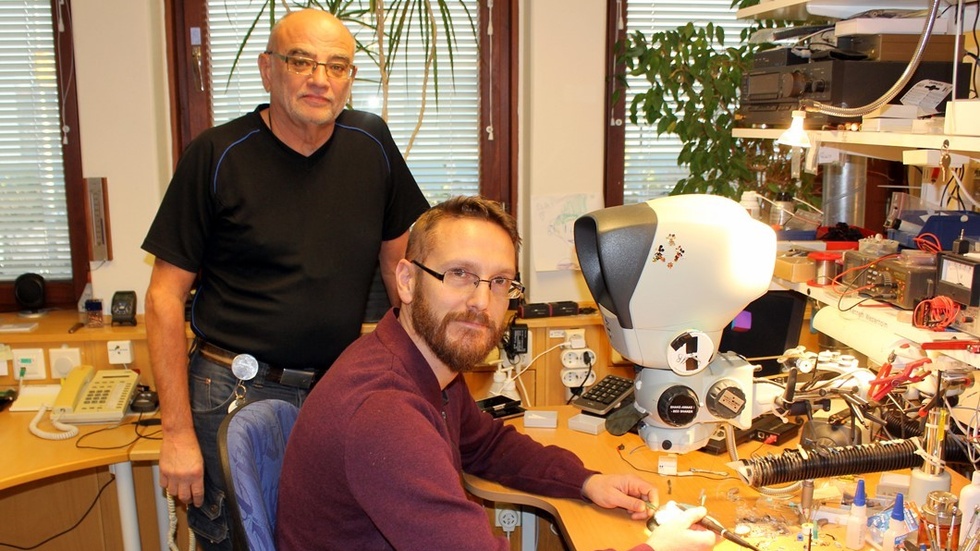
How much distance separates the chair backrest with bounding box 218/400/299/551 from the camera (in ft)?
4.66

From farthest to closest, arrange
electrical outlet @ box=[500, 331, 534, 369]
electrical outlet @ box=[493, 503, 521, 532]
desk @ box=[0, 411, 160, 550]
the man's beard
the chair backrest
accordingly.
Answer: electrical outlet @ box=[500, 331, 534, 369]
electrical outlet @ box=[493, 503, 521, 532]
desk @ box=[0, 411, 160, 550]
the man's beard
the chair backrest

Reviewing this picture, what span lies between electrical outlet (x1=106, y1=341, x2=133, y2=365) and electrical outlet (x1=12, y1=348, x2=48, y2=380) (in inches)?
8.6

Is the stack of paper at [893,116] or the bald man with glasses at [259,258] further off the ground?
the stack of paper at [893,116]

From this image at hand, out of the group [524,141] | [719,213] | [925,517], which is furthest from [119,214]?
[925,517]

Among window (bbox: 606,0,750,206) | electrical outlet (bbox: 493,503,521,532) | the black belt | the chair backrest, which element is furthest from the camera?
window (bbox: 606,0,750,206)

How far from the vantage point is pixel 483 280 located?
153 centimetres

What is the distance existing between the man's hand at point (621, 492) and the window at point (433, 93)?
1692 millimetres

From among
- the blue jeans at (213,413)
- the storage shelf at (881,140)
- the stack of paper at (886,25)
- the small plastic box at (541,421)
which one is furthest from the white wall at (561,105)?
the blue jeans at (213,413)

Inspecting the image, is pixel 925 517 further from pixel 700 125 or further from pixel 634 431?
pixel 700 125

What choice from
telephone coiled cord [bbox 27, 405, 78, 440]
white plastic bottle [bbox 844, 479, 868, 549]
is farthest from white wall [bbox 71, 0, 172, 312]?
white plastic bottle [bbox 844, 479, 868, 549]

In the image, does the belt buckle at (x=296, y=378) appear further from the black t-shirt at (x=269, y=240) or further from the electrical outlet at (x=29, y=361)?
the electrical outlet at (x=29, y=361)

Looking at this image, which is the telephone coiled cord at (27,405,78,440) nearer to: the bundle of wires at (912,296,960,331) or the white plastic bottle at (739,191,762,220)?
the white plastic bottle at (739,191,762,220)

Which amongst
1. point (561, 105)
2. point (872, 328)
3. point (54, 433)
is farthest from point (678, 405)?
point (54, 433)

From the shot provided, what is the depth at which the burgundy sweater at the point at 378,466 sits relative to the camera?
1.30m
